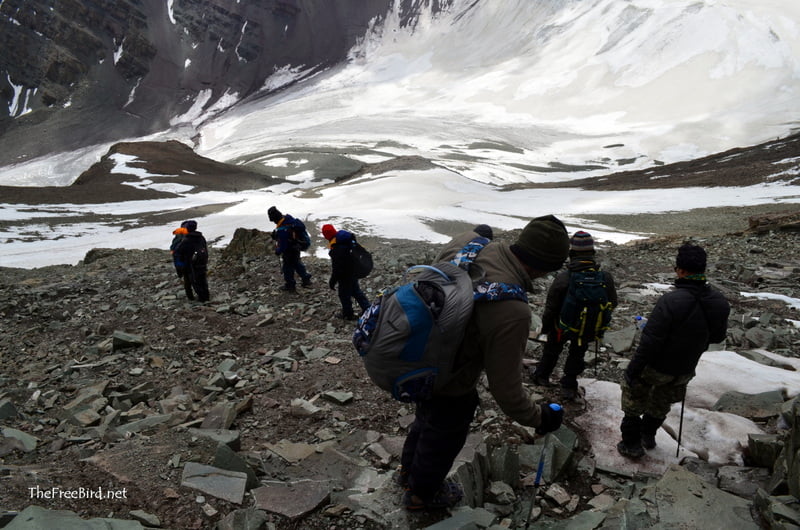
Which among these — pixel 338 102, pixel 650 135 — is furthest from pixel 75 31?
pixel 650 135

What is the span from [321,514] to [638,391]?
2.88 metres

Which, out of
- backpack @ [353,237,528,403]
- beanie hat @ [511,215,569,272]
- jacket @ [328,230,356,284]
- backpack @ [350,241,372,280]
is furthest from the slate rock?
backpack @ [350,241,372,280]

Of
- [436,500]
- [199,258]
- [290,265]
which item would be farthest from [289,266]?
[436,500]

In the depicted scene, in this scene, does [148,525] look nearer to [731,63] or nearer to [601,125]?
[601,125]

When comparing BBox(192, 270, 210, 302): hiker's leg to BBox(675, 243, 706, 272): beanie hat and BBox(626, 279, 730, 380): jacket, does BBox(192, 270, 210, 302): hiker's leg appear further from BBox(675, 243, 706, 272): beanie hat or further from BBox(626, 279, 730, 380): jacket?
BBox(675, 243, 706, 272): beanie hat

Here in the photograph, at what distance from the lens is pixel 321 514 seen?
348 centimetres

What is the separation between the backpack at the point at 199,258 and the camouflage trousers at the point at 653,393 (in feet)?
26.7

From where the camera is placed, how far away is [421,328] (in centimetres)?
276

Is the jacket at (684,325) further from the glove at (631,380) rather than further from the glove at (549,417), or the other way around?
the glove at (549,417)

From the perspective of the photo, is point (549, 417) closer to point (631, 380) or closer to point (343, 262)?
point (631, 380)

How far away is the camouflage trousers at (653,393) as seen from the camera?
4.17m

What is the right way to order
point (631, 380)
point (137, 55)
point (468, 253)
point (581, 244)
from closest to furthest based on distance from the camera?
point (468, 253), point (631, 380), point (581, 244), point (137, 55)

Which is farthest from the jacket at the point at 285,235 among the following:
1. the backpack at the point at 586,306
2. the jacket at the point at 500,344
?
the jacket at the point at 500,344

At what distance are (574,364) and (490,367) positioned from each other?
2.76 meters
